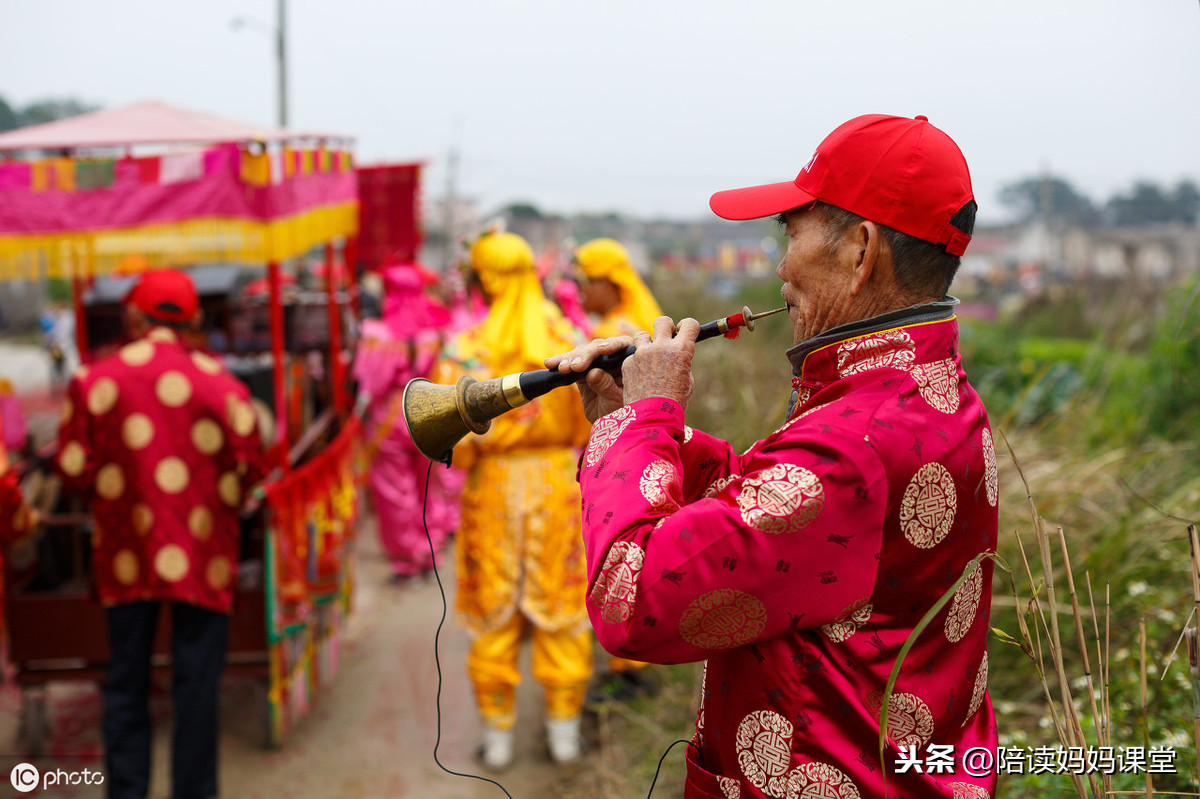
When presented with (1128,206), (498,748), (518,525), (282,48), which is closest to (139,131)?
(518,525)

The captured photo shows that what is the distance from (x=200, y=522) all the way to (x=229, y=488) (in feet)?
0.54

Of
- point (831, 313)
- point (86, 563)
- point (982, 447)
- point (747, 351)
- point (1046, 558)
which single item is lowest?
point (86, 563)

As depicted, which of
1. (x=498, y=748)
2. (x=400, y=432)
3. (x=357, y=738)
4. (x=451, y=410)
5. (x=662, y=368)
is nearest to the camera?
(x=662, y=368)

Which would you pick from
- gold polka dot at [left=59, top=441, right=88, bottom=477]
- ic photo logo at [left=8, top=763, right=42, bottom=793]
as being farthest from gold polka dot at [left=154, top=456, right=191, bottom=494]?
ic photo logo at [left=8, top=763, right=42, bottom=793]

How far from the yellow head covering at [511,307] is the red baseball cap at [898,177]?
2.35 metres

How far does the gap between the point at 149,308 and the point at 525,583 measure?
1761mm

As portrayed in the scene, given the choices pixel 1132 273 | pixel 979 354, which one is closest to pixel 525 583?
pixel 979 354

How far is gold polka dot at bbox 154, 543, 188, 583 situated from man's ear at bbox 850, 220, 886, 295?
2692 mm

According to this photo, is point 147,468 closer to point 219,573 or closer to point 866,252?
point 219,573

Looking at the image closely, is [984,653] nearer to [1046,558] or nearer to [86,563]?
[1046,558]

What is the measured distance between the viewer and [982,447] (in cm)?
139

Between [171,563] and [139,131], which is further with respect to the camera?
[139,131]

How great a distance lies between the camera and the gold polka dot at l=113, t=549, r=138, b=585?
319cm

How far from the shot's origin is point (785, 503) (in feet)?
3.99
